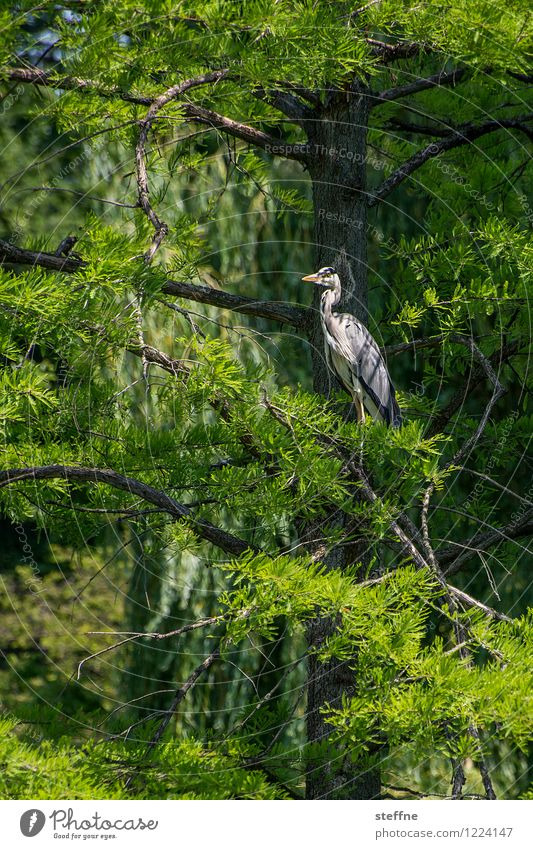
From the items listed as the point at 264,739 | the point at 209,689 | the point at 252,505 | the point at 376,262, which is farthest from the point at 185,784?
the point at 376,262

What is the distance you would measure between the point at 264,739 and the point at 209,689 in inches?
52.3

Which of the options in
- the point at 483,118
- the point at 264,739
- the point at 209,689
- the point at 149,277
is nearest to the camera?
the point at 149,277

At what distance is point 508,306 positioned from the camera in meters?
1.77

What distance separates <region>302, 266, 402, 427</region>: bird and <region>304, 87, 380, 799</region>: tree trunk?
23 millimetres

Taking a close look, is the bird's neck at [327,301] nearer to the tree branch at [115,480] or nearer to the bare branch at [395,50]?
the bare branch at [395,50]

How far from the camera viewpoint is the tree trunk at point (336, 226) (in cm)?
158

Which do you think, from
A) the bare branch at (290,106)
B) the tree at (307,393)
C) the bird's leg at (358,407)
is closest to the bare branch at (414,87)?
the tree at (307,393)

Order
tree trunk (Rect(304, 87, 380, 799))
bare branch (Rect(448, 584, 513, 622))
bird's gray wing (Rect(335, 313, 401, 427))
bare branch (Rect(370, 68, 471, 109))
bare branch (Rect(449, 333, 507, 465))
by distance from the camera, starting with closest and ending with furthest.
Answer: bare branch (Rect(448, 584, 513, 622))
bare branch (Rect(449, 333, 507, 465))
tree trunk (Rect(304, 87, 380, 799))
bare branch (Rect(370, 68, 471, 109))
bird's gray wing (Rect(335, 313, 401, 427))

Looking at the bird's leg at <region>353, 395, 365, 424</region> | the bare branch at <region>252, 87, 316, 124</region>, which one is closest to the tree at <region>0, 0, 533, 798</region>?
the bare branch at <region>252, 87, 316, 124</region>

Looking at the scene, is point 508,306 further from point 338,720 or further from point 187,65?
point 338,720

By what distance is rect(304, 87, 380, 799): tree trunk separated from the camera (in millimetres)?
1577

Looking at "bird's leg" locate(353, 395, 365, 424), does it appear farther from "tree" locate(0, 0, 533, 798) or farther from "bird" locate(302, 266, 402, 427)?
"tree" locate(0, 0, 533, 798)

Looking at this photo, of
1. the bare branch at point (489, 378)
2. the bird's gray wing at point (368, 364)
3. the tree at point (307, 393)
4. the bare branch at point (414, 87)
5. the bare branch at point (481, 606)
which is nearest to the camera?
the tree at point (307, 393)

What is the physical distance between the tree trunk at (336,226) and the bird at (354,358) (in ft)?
0.07
